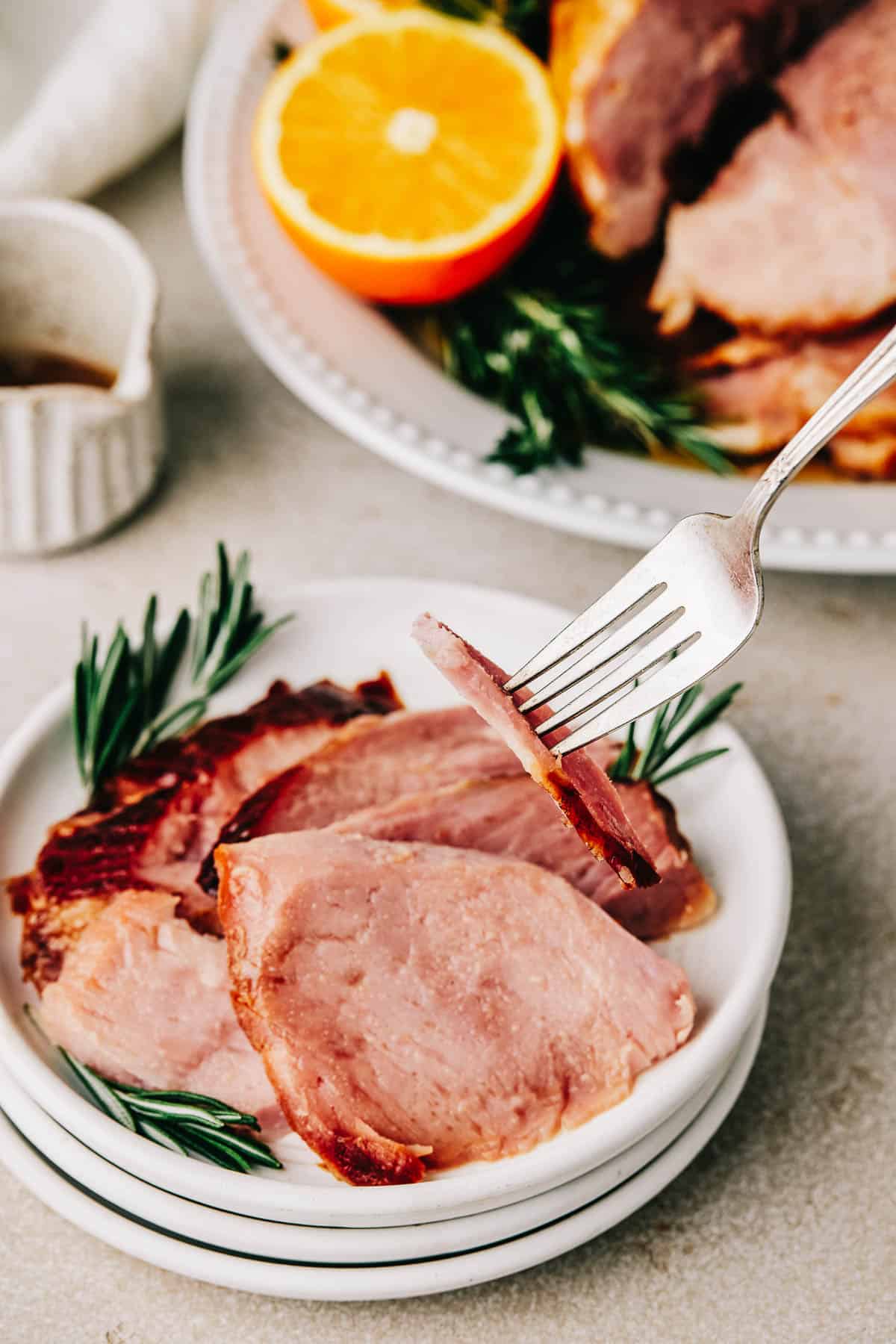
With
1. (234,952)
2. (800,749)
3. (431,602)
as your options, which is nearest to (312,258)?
(431,602)

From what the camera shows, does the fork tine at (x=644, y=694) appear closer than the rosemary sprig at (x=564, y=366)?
Yes

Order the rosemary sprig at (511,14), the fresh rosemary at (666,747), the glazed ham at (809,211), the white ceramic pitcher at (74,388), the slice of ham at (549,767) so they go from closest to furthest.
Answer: the slice of ham at (549,767), the fresh rosemary at (666,747), the white ceramic pitcher at (74,388), the glazed ham at (809,211), the rosemary sprig at (511,14)

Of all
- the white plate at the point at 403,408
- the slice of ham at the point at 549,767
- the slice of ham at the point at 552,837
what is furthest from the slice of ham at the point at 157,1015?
the white plate at the point at 403,408

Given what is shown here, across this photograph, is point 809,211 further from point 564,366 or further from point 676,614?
point 676,614

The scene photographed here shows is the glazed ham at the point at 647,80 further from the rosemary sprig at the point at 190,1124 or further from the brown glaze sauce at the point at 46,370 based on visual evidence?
the rosemary sprig at the point at 190,1124

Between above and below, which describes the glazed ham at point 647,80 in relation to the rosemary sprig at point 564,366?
above

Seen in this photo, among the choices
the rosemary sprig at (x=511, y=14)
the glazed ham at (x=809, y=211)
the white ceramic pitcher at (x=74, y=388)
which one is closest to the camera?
the white ceramic pitcher at (x=74, y=388)

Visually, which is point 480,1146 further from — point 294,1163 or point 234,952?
point 234,952
